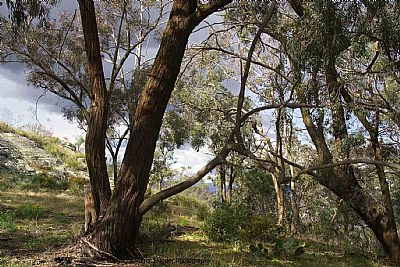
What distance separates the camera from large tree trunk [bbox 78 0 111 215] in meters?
4.97

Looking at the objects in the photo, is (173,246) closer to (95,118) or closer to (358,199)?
(95,118)

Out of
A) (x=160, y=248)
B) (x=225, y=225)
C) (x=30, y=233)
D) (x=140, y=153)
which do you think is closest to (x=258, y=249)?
(x=225, y=225)

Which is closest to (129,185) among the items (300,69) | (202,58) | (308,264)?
(308,264)

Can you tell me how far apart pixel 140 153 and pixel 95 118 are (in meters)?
0.92

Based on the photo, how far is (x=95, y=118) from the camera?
197 inches

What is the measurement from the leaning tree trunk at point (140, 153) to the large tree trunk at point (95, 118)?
1.85 ft

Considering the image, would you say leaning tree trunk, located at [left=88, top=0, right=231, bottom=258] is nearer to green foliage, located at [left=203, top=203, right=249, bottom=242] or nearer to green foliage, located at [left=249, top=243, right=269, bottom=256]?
green foliage, located at [left=249, top=243, right=269, bottom=256]

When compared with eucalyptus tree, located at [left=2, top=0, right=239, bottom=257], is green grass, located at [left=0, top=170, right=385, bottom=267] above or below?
below

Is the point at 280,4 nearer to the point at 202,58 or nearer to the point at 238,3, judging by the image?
the point at 238,3

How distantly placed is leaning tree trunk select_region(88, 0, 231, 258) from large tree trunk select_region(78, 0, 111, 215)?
565mm

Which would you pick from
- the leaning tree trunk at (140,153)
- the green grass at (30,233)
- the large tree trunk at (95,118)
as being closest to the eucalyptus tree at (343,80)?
the leaning tree trunk at (140,153)

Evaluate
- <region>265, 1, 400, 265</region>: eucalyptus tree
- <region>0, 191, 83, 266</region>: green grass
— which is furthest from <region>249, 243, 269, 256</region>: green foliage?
<region>0, 191, 83, 266</region>: green grass

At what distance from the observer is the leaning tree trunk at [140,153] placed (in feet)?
14.4

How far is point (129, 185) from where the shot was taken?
176 inches
